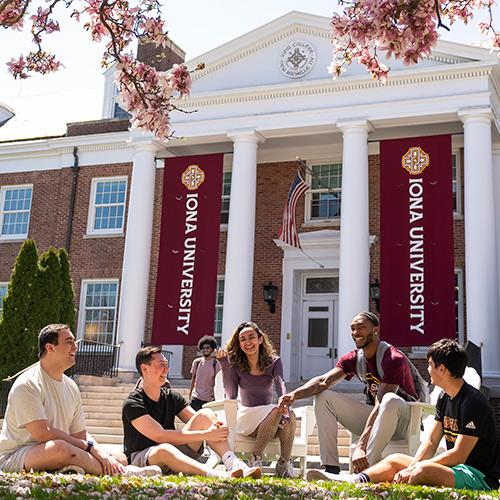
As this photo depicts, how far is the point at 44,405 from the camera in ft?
18.6

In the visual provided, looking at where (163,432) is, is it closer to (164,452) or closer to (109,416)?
(164,452)

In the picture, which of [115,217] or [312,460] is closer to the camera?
[312,460]

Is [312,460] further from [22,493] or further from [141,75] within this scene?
[22,493]

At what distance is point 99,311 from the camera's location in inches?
865

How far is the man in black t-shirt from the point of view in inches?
229

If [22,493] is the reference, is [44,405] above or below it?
above

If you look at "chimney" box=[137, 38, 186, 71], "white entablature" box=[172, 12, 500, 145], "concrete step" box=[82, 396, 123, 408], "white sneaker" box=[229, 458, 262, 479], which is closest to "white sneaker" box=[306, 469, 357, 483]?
"white sneaker" box=[229, 458, 262, 479]

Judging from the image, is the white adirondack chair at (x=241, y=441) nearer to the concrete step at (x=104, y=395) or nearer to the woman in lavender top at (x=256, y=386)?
the woman in lavender top at (x=256, y=386)

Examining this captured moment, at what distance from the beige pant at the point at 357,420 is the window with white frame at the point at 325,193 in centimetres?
1302

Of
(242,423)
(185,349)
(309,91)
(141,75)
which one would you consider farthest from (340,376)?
(185,349)

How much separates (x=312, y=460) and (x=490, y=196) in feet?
25.5

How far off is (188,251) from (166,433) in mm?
11781

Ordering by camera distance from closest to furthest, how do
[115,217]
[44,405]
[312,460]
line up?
[44,405], [312,460], [115,217]

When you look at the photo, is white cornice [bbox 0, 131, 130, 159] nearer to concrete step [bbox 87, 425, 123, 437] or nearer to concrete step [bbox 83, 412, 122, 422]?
concrete step [bbox 83, 412, 122, 422]
